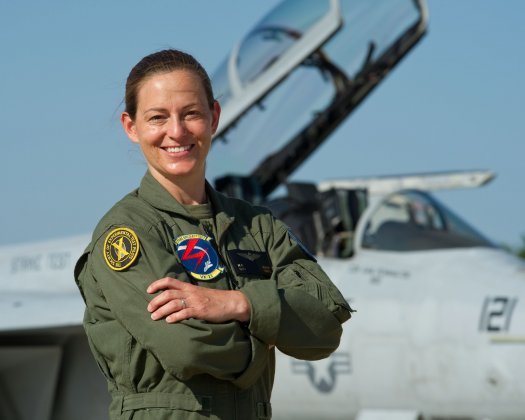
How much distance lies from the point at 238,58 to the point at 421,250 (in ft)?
10.2

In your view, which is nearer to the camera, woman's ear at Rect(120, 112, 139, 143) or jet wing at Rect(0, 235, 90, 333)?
woman's ear at Rect(120, 112, 139, 143)

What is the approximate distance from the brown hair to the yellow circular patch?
354 millimetres

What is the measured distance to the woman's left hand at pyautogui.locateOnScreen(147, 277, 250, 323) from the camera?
2.10m

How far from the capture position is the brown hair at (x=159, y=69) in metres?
2.35

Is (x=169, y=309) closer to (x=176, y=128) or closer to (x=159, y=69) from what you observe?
(x=176, y=128)

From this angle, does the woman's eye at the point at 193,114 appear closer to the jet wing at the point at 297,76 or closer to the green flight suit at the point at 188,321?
the green flight suit at the point at 188,321

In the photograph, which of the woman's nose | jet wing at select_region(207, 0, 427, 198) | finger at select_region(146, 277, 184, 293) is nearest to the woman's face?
the woman's nose

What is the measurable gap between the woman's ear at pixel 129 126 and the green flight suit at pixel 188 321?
0.12 m

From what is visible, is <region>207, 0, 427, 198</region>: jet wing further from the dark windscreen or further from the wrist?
the wrist

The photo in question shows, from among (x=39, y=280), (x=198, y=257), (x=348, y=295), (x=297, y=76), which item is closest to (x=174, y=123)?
(x=198, y=257)

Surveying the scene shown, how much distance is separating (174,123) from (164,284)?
0.42m

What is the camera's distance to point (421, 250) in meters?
7.48

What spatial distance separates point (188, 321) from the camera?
83.0 inches

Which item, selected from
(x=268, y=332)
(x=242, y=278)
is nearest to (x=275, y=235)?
(x=242, y=278)
